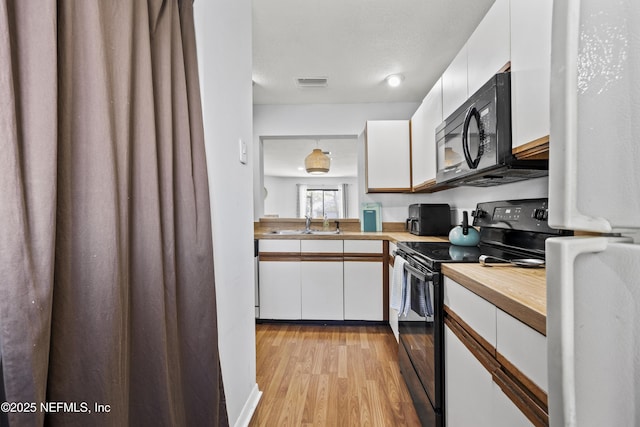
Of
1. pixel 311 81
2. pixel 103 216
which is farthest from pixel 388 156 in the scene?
pixel 103 216

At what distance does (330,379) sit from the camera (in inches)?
73.6

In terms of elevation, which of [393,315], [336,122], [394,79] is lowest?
[393,315]

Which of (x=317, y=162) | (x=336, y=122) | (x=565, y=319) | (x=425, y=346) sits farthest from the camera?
(x=317, y=162)

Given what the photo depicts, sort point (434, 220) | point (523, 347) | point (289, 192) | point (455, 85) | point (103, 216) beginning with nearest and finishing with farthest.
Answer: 1. point (103, 216)
2. point (523, 347)
3. point (455, 85)
4. point (434, 220)
5. point (289, 192)

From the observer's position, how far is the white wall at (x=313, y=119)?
3284 mm

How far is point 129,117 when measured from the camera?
2.34ft

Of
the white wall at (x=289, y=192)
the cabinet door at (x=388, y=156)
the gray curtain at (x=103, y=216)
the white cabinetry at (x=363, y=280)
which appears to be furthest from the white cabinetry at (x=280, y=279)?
the white wall at (x=289, y=192)

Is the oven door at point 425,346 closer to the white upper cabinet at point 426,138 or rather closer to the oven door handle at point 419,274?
the oven door handle at point 419,274

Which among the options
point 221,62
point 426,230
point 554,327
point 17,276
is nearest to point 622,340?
point 554,327

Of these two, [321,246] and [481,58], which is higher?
[481,58]

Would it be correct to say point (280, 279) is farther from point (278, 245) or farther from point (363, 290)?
point (363, 290)

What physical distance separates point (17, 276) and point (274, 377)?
175 cm

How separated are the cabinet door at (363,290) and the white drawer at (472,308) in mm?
1467

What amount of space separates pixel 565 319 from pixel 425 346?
1271mm
